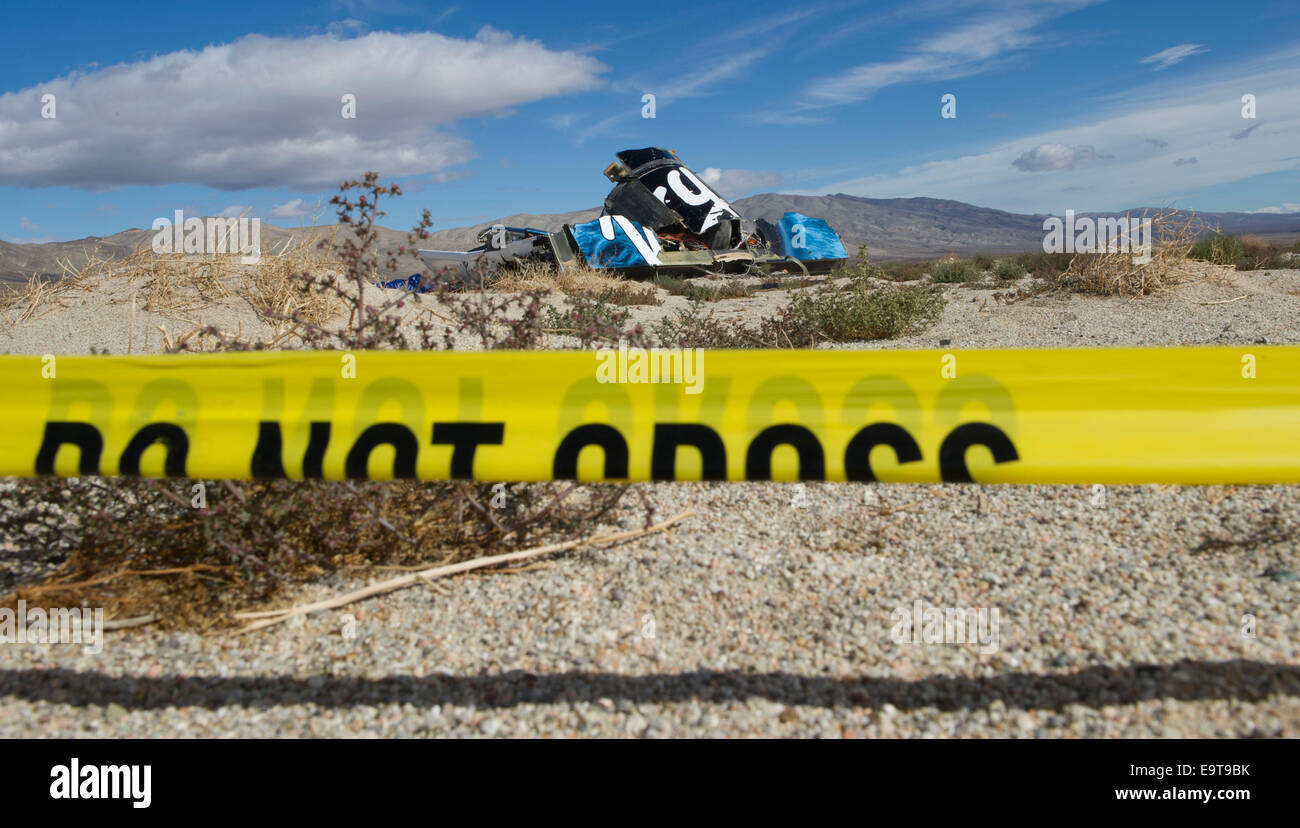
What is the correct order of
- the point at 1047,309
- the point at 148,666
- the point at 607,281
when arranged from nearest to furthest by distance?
the point at 148,666 → the point at 1047,309 → the point at 607,281

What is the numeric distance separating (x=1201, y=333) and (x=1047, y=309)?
2723 millimetres

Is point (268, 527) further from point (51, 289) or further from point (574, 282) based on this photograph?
point (574, 282)

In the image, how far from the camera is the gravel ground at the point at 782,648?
2.46 m

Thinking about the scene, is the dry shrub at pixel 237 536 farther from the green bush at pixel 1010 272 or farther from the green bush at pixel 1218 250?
the green bush at pixel 1218 250

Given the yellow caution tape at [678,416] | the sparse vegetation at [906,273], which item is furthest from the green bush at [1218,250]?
the yellow caution tape at [678,416]

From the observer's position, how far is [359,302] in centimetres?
360

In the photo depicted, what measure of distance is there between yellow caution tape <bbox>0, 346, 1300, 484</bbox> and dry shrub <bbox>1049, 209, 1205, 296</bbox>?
11.6 m

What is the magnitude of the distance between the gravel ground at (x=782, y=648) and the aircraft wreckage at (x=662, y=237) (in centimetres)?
1468

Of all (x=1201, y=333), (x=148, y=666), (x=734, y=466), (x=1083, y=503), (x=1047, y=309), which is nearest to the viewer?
(x=734, y=466)

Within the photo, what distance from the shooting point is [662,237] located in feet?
69.3

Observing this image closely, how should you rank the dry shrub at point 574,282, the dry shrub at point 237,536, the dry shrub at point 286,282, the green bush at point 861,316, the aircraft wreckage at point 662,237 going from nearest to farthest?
the dry shrub at point 237,536 < the dry shrub at point 286,282 < the green bush at point 861,316 < the dry shrub at point 574,282 < the aircraft wreckage at point 662,237

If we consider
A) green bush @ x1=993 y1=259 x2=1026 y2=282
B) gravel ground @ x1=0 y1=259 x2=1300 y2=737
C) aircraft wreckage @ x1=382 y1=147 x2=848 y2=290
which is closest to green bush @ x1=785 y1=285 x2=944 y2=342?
gravel ground @ x1=0 y1=259 x2=1300 y2=737

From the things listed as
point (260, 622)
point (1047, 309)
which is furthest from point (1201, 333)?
point (260, 622)
